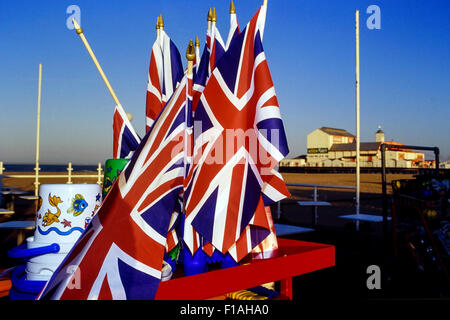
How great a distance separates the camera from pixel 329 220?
1053 cm

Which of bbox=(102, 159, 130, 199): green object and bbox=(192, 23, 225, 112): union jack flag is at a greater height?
bbox=(192, 23, 225, 112): union jack flag

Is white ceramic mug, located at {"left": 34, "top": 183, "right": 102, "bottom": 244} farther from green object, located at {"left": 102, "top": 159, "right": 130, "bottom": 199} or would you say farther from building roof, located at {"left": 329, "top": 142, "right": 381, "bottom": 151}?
building roof, located at {"left": 329, "top": 142, "right": 381, "bottom": 151}

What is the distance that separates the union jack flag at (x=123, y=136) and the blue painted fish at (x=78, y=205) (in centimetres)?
57

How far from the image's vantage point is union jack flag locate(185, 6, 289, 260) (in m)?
1.45

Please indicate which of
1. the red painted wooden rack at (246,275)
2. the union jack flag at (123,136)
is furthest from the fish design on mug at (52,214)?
the union jack flag at (123,136)

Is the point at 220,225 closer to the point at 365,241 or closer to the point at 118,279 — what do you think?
the point at 118,279

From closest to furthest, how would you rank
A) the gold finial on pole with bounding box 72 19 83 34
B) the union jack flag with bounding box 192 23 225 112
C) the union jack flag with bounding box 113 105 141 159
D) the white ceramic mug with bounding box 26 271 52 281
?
the white ceramic mug with bounding box 26 271 52 281
the gold finial on pole with bounding box 72 19 83 34
the union jack flag with bounding box 192 23 225 112
the union jack flag with bounding box 113 105 141 159

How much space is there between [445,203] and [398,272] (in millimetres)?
1612

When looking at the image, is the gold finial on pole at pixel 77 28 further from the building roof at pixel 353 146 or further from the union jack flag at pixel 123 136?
the building roof at pixel 353 146

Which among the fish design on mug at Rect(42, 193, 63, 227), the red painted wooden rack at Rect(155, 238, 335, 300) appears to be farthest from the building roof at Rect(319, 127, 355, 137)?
the fish design on mug at Rect(42, 193, 63, 227)

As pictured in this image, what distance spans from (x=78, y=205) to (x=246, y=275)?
740 millimetres

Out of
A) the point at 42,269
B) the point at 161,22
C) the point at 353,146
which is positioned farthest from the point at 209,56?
the point at 353,146

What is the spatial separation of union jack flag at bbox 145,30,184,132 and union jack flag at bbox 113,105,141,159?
109 millimetres

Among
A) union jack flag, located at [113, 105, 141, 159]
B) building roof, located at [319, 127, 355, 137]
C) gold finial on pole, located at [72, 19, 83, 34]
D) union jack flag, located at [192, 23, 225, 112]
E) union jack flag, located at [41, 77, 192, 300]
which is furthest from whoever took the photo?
building roof, located at [319, 127, 355, 137]
